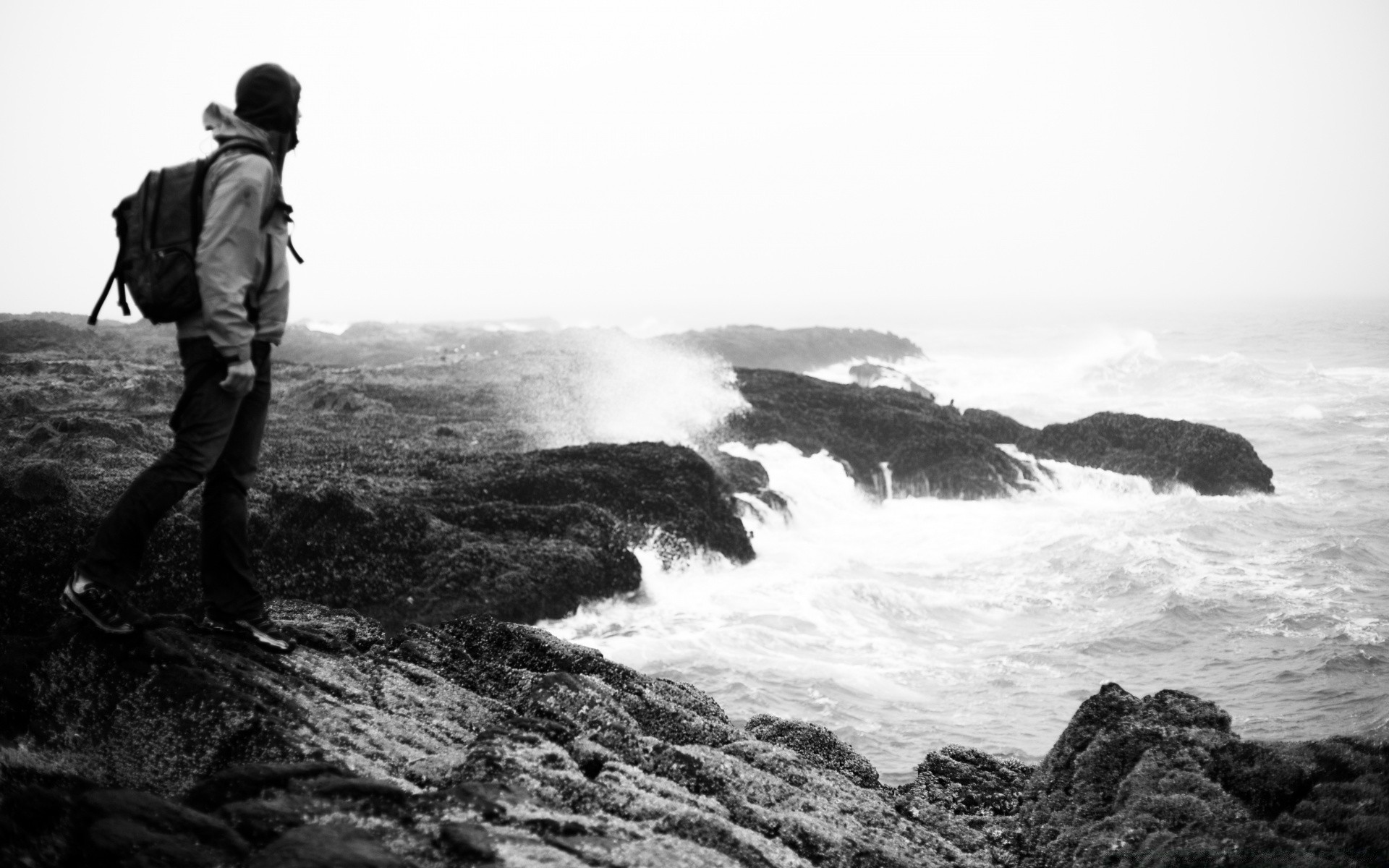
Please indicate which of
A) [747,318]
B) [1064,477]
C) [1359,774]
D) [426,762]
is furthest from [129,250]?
[747,318]

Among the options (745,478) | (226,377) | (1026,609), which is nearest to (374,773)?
(226,377)

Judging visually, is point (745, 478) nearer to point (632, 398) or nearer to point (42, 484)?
point (632, 398)

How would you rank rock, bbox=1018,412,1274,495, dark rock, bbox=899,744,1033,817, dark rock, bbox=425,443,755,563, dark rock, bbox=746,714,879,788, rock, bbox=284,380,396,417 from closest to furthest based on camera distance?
dark rock, bbox=899,744,1033,817, dark rock, bbox=746,714,879,788, dark rock, bbox=425,443,755,563, rock, bbox=284,380,396,417, rock, bbox=1018,412,1274,495

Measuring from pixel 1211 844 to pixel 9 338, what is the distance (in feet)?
103

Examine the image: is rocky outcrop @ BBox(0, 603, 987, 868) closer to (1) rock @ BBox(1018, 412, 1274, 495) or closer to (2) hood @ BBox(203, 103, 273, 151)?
(2) hood @ BBox(203, 103, 273, 151)

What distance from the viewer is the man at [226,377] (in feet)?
13.3

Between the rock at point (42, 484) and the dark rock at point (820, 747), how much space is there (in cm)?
585

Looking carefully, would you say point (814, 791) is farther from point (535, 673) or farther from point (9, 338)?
point (9, 338)

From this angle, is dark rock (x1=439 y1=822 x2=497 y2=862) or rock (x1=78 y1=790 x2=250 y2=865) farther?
dark rock (x1=439 y1=822 x2=497 y2=862)

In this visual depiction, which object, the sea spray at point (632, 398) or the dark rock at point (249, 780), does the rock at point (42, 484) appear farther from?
the sea spray at point (632, 398)

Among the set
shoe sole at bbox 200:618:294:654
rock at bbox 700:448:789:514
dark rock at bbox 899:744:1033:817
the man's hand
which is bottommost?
dark rock at bbox 899:744:1033:817

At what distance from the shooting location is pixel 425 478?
13.2 m

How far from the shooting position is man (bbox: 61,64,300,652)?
4051 mm

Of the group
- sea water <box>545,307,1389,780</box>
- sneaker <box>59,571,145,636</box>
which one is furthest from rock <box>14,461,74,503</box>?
sea water <box>545,307,1389,780</box>
